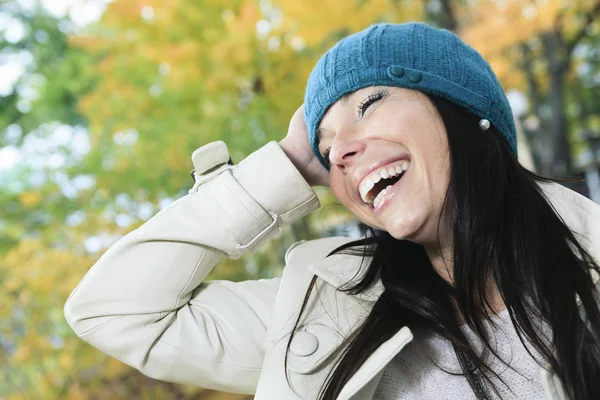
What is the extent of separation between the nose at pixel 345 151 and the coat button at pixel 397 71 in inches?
8.6

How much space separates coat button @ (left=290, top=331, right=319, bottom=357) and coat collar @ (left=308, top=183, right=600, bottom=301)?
0.58 ft

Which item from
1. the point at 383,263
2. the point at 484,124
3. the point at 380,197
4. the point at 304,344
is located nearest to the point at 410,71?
the point at 484,124

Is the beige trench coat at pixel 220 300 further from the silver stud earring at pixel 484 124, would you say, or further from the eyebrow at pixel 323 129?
the silver stud earring at pixel 484 124

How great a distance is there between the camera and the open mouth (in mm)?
1426

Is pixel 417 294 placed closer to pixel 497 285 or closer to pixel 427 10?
pixel 497 285

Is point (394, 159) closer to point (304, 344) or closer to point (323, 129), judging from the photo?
point (323, 129)

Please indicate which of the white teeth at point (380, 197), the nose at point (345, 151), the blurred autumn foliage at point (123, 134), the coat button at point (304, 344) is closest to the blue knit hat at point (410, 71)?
the nose at point (345, 151)

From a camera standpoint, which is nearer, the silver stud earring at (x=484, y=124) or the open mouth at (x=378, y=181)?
the open mouth at (x=378, y=181)

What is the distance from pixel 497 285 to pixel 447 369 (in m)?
0.26

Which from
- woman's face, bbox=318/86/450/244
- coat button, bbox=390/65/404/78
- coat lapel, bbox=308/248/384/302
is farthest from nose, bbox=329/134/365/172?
coat lapel, bbox=308/248/384/302

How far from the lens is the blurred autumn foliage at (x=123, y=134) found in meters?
3.40

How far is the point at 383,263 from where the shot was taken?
1.69 meters

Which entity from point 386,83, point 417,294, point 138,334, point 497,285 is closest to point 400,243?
point 417,294

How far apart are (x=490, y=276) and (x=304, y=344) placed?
1.77 feet
